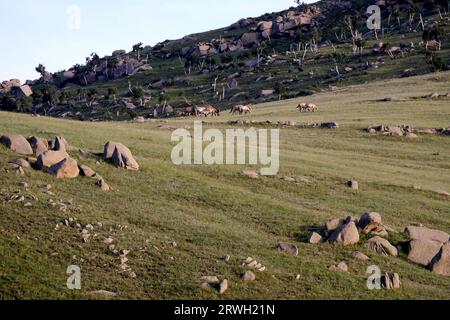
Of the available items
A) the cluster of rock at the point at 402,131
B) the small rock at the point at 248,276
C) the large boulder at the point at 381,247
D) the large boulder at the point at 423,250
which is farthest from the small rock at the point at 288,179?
the cluster of rock at the point at 402,131

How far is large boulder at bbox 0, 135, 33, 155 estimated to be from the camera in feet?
105

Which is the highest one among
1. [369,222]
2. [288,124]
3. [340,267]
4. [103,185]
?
[103,185]

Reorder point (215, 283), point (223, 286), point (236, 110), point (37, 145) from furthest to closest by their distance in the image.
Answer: point (236, 110) < point (37, 145) < point (215, 283) < point (223, 286)

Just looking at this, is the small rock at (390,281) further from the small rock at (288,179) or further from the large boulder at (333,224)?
the small rock at (288,179)

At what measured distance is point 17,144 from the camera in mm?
32219

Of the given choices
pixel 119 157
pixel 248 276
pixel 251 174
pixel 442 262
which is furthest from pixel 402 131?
pixel 248 276

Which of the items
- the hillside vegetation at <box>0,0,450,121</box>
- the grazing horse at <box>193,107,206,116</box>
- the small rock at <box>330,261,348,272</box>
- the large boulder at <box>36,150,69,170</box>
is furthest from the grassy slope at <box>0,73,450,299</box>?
the hillside vegetation at <box>0,0,450,121</box>

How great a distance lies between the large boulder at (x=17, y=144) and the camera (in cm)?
3200

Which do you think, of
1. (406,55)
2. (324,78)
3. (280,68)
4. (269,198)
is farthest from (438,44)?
(269,198)

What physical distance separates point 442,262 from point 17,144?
77.0 ft

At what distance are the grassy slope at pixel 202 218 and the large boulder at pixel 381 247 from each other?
629 millimetres

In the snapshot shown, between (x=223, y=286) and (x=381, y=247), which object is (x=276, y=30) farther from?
(x=223, y=286)

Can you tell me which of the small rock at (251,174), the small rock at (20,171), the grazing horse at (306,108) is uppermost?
the small rock at (20,171)

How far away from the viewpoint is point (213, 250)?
23125 millimetres
